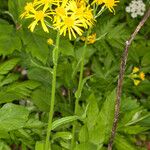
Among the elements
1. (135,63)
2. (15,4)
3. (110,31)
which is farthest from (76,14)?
(135,63)

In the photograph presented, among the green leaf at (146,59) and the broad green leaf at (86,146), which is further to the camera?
the green leaf at (146,59)

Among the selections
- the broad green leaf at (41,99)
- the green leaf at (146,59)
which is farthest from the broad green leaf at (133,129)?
the green leaf at (146,59)

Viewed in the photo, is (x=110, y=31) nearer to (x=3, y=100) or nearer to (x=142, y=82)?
(x=142, y=82)

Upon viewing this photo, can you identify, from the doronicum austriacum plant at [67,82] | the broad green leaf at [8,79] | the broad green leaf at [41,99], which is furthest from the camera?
the broad green leaf at [41,99]

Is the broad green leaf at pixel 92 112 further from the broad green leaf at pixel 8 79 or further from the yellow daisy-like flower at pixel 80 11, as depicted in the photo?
the yellow daisy-like flower at pixel 80 11

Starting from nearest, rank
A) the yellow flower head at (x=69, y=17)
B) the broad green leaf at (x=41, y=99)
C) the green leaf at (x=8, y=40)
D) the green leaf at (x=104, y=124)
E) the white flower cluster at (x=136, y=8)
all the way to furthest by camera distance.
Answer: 1. the yellow flower head at (x=69, y=17)
2. the green leaf at (x=8, y=40)
3. the green leaf at (x=104, y=124)
4. the broad green leaf at (x=41, y=99)
5. the white flower cluster at (x=136, y=8)

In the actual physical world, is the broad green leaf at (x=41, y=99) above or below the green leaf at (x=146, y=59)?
below
